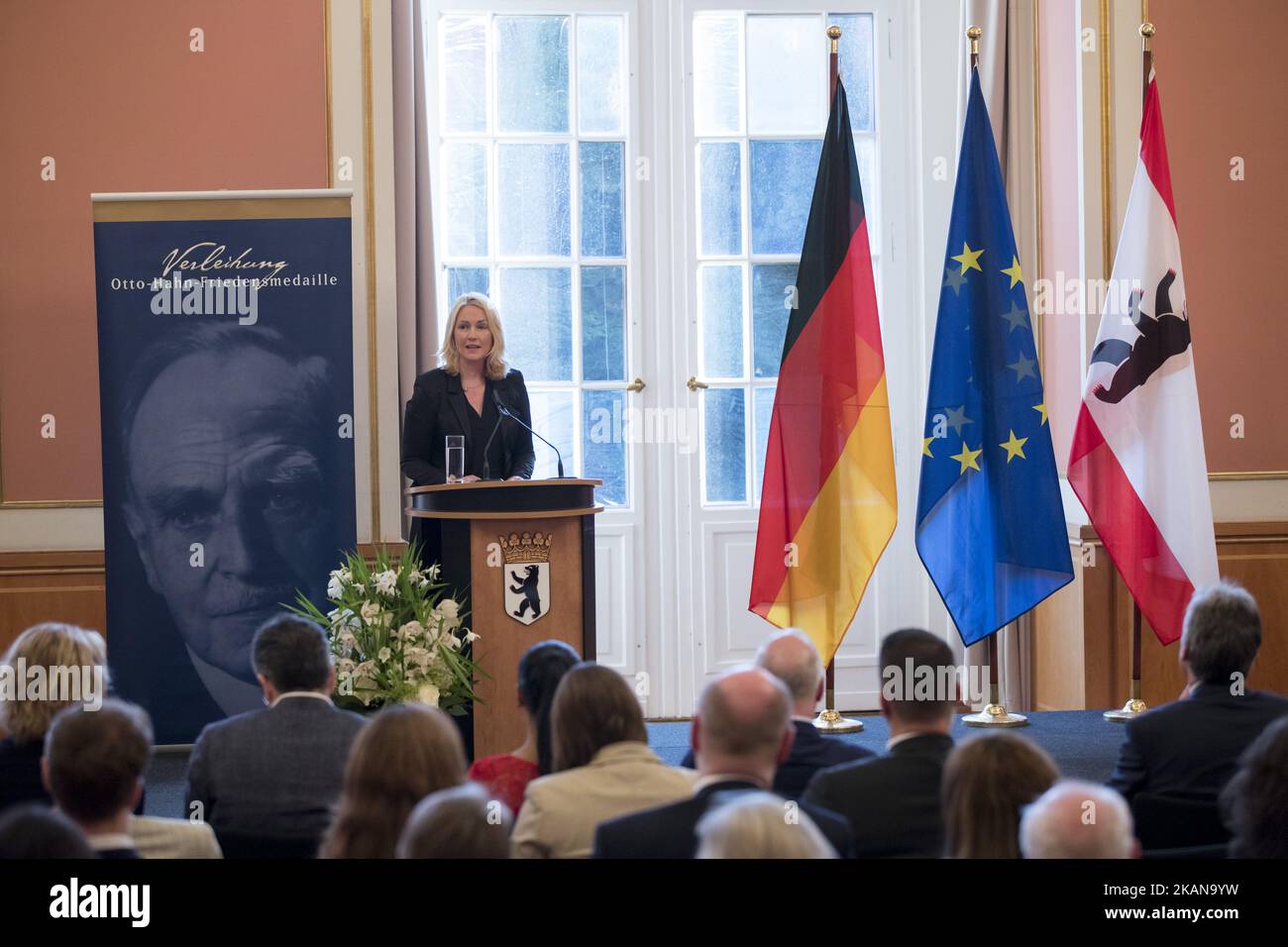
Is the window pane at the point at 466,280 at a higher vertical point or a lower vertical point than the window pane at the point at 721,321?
higher

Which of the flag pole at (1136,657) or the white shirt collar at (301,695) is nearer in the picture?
the white shirt collar at (301,695)

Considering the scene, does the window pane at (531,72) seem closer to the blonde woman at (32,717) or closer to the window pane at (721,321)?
the window pane at (721,321)

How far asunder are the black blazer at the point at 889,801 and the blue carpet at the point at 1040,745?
1.82m

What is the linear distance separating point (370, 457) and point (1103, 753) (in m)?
3.12

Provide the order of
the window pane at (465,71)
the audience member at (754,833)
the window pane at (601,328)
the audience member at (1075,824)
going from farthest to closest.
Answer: the window pane at (601,328) < the window pane at (465,71) < the audience member at (1075,824) < the audience member at (754,833)

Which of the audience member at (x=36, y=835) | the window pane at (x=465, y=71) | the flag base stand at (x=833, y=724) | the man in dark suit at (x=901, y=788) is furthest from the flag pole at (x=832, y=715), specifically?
the audience member at (x=36, y=835)

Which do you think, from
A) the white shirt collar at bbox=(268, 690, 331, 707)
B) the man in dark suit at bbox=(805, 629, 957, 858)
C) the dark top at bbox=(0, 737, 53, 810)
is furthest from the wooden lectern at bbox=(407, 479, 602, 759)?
the man in dark suit at bbox=(805, 629, 957, 858)

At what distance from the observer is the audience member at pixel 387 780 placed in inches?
83.2

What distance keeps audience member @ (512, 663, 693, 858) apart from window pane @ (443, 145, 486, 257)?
391 centimetres

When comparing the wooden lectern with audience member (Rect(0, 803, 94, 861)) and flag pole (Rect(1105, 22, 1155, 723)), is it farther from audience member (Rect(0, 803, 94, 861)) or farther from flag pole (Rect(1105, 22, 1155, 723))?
audience member (Rect(0, 803, 94, 861))

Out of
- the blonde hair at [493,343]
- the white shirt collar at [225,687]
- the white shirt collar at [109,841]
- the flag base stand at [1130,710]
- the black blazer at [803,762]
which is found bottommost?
the flag base stand at [1130,710]

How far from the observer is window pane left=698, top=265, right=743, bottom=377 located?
6.32 m

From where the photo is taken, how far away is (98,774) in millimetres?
2207
